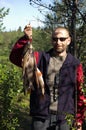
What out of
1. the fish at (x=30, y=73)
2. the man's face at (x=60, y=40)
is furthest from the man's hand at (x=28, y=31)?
the man's face at (x=60, y=40)

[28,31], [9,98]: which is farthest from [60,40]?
[9,98]

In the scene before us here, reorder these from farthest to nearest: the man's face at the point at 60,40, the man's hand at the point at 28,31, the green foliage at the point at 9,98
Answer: the green foliage at the point at 9,98 < the man's face at the point at 60,40 < the man's hand at the point at 28,31

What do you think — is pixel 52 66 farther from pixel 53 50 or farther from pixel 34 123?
pixel 34 123

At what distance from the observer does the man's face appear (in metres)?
4.40

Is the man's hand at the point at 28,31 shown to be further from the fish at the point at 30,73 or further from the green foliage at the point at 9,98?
the green foliage at the point at 9,98

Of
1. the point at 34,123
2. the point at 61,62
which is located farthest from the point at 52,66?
the point at 34,123

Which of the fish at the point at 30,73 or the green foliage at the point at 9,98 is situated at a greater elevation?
the fish at the point at 30,73

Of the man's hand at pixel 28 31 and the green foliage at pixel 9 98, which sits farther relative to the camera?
the green foliage at pixel 9 98

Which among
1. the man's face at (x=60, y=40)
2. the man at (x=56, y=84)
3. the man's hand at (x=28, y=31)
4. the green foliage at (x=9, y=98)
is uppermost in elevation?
the man's hand at (x=28, y=31)

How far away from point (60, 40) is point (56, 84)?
540 mm

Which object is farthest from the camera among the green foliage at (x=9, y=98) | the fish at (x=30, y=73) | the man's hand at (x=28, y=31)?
the green foliage at (x=9, y=98)

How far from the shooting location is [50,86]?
4.45 metres

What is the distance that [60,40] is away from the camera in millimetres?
4410

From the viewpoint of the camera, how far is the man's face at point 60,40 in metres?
4.40
